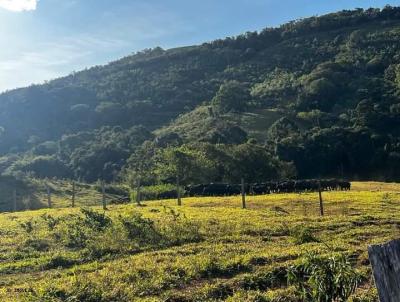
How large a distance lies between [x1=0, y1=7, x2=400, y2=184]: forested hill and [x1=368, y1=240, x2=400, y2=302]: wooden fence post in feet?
186

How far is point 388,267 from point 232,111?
11996 centimetres

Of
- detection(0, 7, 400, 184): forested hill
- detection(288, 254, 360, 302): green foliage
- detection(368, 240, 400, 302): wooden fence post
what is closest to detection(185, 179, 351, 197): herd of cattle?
detection(0, 7, 400, 184): forested hill

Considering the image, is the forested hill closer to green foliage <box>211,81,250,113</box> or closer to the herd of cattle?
green foliage <box>211,81,250,113</box>

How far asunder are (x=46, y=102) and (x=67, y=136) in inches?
1091

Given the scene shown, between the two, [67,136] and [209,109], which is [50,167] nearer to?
[67,136]

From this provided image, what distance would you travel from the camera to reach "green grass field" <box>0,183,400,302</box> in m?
13.1

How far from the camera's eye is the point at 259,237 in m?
20.6

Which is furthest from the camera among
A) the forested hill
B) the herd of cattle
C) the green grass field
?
the forested hill

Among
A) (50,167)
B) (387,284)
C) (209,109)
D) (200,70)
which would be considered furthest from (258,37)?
(387,284)

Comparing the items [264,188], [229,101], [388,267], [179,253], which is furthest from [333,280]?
[229,101]

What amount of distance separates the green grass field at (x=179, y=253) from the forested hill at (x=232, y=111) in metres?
37.3

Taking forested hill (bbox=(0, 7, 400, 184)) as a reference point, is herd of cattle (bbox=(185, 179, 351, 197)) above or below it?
below

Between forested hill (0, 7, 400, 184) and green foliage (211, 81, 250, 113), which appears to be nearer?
forested hill (0, 7, 400, 184)

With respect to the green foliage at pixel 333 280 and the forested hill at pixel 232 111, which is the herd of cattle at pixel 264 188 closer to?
the forested hill at pixel 232 111
